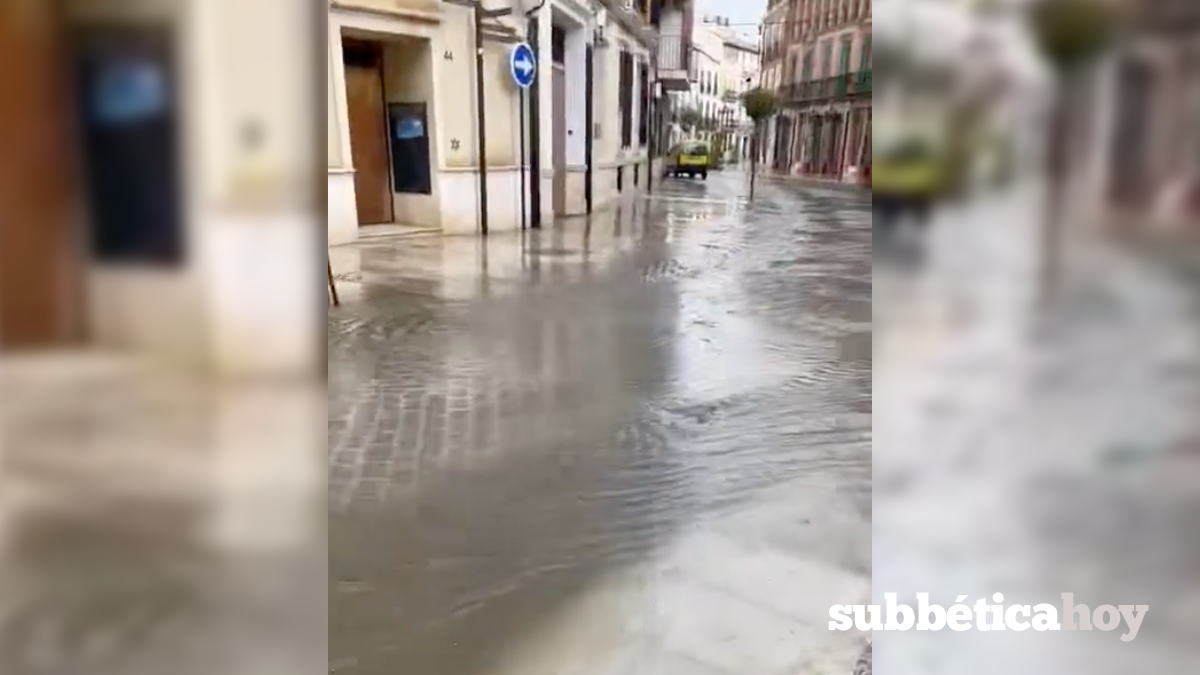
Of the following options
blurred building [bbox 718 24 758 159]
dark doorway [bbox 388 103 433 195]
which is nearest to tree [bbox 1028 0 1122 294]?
blurred building [bbox 718 24 758 159]

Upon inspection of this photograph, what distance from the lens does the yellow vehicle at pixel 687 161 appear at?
13992 millimetres

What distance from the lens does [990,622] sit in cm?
99

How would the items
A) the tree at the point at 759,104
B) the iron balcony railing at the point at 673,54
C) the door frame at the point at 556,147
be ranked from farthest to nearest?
the iron balcony railing at the point at 673,54 → the door frame at the point at 556,147 → the tree at the point at 759,104

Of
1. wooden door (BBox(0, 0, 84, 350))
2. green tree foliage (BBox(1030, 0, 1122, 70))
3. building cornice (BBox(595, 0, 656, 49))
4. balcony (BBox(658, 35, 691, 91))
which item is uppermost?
building cornice (BBox(595, 0, 656, 49))

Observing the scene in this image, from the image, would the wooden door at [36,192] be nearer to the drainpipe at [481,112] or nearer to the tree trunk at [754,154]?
the drainpipe at [481,112]

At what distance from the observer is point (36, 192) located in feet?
→ 1.59

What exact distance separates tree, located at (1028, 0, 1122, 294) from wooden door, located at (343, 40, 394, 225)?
4669 mm

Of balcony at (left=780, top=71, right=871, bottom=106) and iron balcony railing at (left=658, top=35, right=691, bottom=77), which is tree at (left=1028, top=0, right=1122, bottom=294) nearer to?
balcony at (left=780, top=71, right=871, bottom=106)

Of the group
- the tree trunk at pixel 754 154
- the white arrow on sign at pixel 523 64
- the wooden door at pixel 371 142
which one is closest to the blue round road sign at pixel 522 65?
the white arrow on sign at pixel 523 64

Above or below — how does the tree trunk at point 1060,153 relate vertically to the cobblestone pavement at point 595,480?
above

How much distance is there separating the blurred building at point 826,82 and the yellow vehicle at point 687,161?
27.6 feet

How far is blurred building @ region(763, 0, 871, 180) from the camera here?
74cm

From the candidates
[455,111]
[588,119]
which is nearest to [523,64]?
[455,111]

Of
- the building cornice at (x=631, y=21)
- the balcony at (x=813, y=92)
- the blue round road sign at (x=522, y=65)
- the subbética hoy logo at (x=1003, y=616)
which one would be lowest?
the subbética hoy logo at (x=1003, y=616)
